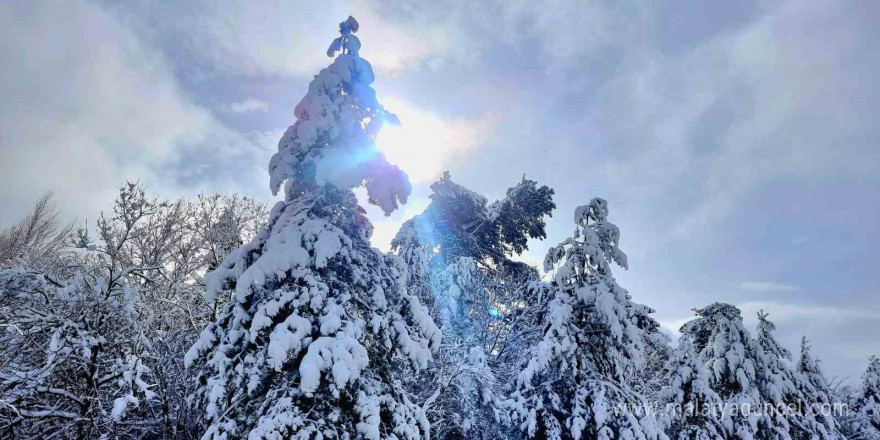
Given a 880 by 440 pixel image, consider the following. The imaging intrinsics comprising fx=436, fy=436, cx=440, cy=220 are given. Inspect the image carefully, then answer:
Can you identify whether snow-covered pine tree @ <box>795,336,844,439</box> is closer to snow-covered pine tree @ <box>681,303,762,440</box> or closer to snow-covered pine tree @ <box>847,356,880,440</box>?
snow-covered pine tree @ <box>847,356,880,440</box>

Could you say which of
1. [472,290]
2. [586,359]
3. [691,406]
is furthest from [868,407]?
[472,290]

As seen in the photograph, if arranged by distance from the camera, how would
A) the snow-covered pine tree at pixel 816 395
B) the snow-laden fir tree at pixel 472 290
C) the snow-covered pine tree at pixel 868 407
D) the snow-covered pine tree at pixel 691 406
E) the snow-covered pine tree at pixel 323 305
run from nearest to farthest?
1. the snow-covered pine tree at pixel 323 305
2. the snow-laden fir tree at pixel 472 290
3. the snow-covered pine tree at pixel 691 406
4. the snow-covered pine tree at pixel 816 395
5. the snow-covered pine tree at pixel 868 407

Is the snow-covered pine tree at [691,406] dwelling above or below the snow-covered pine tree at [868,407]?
below

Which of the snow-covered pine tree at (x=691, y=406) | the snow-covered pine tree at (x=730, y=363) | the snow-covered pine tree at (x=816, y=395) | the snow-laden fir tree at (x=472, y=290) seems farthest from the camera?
the snow-covered pine tree at (x=816, y=395)

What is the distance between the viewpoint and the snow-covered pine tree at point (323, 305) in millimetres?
6941

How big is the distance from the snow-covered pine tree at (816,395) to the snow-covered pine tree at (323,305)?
18077 millimetres

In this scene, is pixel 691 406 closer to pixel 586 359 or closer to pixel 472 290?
pixel 586 359

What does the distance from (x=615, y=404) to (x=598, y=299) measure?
2.72 meters

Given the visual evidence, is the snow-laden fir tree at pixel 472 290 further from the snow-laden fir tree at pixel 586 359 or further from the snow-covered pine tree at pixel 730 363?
the snow-covered pine tree at pixel 730 363

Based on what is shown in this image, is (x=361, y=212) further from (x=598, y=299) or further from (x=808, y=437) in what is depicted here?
(x=808, y=437)

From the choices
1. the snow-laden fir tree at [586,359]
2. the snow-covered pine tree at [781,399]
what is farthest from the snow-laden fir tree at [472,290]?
the snow-covered pine tree at [781,399]

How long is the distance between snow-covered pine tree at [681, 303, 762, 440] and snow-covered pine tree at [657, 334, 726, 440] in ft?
1.54

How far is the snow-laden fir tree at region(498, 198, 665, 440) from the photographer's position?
11320 mm

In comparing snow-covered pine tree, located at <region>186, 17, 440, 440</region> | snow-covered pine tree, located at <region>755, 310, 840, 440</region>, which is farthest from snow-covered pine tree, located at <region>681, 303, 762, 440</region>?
snow-covered pine tree, located at <region>186, 17, 440, 440</region>
